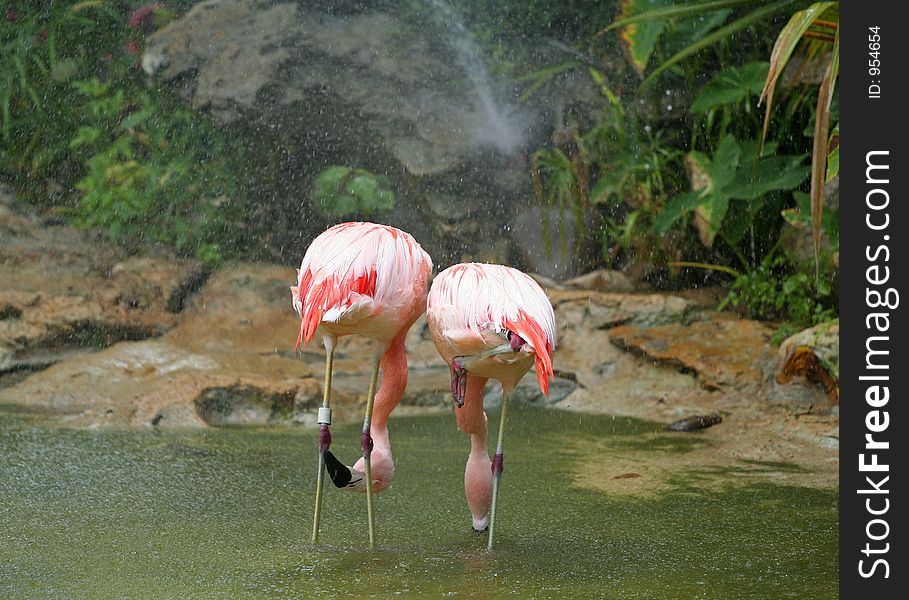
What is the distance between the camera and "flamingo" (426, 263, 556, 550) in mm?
2500

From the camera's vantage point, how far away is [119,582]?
90.3 inches

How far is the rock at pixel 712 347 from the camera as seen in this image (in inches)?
186

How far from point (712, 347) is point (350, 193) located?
102 inches

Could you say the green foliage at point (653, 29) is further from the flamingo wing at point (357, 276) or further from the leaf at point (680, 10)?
the flamingo wing at point (357, 276)

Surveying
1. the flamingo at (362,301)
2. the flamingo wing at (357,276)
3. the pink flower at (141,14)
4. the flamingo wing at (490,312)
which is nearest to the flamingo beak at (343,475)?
the flamingo at (362,301)

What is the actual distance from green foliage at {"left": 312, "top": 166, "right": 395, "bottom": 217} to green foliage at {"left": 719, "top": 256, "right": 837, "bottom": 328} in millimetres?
2234

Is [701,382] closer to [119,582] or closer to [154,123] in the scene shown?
[119,582]

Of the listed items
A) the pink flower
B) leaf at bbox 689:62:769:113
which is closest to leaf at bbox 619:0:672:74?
leaf at bbox 689:62:769:113

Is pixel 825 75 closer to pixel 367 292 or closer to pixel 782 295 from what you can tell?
pixel 782 295

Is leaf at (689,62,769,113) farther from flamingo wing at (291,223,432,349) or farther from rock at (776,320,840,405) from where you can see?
flamingo wing at (291,223,432,349)

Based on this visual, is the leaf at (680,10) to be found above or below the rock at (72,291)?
above

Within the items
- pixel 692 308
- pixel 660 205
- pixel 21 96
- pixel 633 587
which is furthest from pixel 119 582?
pixel 21 96

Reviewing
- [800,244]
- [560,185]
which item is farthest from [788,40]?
[560,185]

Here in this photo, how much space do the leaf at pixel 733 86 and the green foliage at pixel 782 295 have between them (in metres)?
0.90
